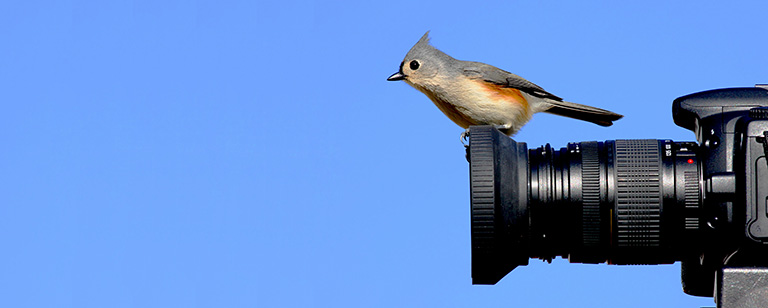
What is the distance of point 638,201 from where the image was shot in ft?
10.8

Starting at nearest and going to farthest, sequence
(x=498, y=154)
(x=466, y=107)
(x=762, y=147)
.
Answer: (x=762, y=147)
(x=498, y=154)
(x=466, y=107)

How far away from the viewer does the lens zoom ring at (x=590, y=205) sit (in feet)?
10.9

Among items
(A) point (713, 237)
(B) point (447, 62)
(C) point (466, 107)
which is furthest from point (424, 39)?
(A) point (713, 237)

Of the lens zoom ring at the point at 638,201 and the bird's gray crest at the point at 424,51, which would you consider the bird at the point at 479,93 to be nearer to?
the bird's gray crest at the point at 424,51

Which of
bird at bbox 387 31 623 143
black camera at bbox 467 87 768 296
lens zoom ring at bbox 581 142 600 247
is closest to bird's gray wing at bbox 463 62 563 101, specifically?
bird at bbox 387 31 623 143

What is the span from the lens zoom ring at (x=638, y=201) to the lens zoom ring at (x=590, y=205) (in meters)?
0.08

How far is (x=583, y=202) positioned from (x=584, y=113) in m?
1.77

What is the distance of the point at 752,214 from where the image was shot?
3.03 m

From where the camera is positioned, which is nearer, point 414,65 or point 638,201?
point 638,201

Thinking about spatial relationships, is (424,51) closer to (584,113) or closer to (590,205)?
(584,113)

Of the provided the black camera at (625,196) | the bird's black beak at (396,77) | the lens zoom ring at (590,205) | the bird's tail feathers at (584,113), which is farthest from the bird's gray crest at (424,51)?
the lens zoom ring at (590,205)

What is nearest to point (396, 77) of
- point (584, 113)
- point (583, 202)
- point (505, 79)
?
point (505, 79)

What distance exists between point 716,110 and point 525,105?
→ 5.84 feet

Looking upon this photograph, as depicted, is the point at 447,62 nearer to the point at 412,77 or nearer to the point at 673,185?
the point at 412,77
